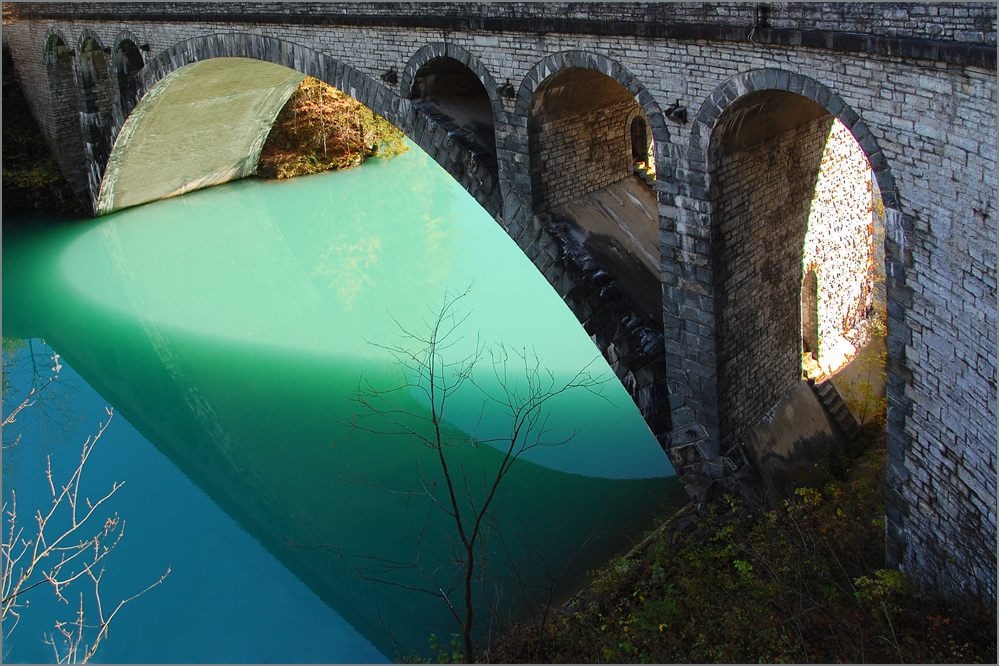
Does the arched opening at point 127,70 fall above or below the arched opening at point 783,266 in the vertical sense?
above

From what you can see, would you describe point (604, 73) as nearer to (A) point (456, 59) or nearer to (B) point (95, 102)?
(A) point (456, 59)

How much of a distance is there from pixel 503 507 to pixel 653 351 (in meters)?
2.52

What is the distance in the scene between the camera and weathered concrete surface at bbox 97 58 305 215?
54.5ft

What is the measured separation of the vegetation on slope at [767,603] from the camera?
19.6 feet

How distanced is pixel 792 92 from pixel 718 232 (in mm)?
1301

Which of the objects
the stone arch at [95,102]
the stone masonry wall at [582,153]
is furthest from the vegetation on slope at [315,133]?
the stone masonry wall at [582,153]

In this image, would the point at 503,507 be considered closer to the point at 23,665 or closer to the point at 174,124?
the point at 23,665

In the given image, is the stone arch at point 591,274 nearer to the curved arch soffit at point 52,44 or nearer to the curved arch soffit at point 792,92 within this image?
the curved arch soffit at point 792,92

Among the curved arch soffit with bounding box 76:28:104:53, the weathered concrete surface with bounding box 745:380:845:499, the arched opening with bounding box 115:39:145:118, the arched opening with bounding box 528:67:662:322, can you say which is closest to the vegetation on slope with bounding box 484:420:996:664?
the weathered concrete surface with bounding box 745:380:845:499

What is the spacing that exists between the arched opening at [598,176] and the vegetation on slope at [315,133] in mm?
13333

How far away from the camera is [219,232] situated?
19078mm

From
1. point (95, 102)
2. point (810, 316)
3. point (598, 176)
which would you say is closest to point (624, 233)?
point (598, 176)

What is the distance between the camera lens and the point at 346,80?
11281 mm

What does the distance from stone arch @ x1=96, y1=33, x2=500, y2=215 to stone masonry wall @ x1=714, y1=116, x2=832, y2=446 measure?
2.88 metres
